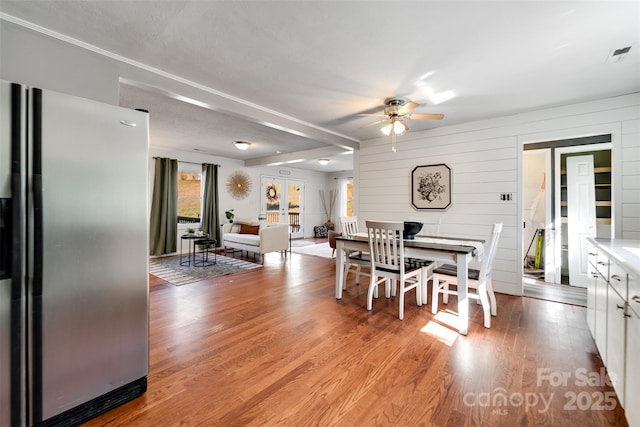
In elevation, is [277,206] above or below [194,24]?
below

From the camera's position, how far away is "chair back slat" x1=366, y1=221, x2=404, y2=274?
2773 mm

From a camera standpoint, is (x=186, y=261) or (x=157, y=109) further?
(x=186, y=261)

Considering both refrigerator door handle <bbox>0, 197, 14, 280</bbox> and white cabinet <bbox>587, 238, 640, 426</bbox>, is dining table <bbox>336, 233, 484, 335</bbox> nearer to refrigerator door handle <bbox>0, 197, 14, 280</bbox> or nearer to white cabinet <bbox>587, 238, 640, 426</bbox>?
white cabinet <bbox>587, 238, 640, 426</bbox>

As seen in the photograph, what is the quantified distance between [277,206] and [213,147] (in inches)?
129

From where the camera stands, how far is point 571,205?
3.94 meters

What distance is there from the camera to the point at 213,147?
610 cm

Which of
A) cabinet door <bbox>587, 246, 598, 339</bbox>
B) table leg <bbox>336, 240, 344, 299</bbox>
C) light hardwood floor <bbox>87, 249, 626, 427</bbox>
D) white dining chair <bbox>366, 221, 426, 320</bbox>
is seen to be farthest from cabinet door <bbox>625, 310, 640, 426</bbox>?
table leg <bbox>336, 240, 344, 299</bbox>

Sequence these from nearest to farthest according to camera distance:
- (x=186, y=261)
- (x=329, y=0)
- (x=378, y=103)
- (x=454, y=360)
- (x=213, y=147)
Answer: (x=329, y=0) → (x=454, y=360) → (x=378, y=103) → (x=186, y=261) → (x=213, y=147)

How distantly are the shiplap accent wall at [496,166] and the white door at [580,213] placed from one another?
85cm

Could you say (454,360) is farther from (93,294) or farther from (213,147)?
(213,147)

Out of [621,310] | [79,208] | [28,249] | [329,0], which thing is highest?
[329,0]

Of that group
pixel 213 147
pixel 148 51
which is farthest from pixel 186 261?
pixel 148 51

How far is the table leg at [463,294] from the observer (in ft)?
8.18

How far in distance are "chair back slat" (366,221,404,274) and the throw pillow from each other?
3935 mm
